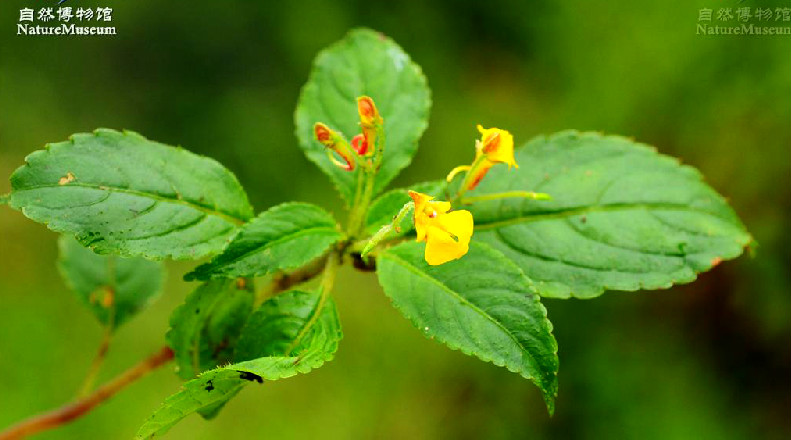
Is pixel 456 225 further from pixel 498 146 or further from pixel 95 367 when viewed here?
pixel 95 367

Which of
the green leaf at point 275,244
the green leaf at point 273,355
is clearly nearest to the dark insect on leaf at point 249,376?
the green leaf at point 273,355

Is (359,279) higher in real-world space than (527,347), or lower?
lower

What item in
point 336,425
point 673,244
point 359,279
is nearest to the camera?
point 673,244

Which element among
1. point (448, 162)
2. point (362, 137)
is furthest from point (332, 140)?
point (448, 162)

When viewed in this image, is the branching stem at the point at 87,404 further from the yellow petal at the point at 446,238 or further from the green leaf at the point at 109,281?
the yellow petal at the point at 446,238

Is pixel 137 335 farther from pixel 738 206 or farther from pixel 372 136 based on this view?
pixel 738 206

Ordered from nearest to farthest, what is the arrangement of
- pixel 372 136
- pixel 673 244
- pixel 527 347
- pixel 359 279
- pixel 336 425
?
pixel 527 347 → pixel 372 136 → pixel 673 244 → pixel 336 425 → pixel 359 279

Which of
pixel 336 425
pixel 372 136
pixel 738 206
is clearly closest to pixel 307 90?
pixel 372 136
